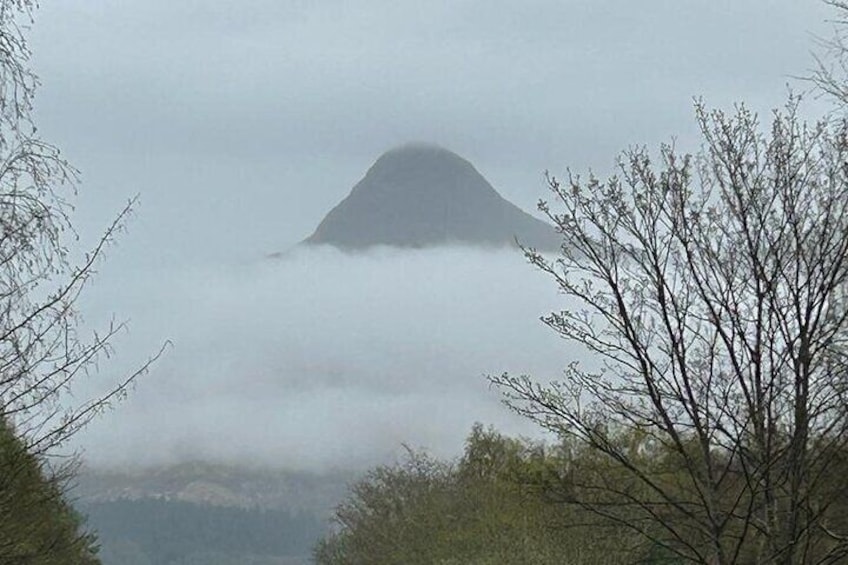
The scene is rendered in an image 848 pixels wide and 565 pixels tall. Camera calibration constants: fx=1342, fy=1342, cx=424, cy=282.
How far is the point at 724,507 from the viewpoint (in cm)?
1120

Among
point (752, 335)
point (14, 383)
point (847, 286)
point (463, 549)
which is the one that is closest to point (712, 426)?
point (752, 335)

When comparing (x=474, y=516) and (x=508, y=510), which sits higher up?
(x=474, y=516)

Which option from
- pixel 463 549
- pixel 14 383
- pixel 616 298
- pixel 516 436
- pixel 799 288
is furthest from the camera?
pixel 516 436

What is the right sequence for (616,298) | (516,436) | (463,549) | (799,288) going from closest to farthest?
(799,288) < (616,298) < (463,549) < (516,436)

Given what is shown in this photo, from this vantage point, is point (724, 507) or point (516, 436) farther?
point (516, 436)

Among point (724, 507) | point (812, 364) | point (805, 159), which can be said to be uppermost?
point (805, 159)

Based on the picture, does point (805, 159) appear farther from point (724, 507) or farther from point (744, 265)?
point (724, 507)

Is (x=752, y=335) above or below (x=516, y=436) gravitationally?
below

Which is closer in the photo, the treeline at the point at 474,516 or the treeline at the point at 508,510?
the treeline at the point at 508,510

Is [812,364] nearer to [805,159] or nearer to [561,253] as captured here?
[805,159]

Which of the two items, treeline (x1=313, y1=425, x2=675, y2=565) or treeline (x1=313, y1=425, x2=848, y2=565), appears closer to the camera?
treeline (x1=313, y1=425, x2=848, y2=565)

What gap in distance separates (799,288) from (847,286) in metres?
1.11

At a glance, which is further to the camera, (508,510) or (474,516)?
(474,516)

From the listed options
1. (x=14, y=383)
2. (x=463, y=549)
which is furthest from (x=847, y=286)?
(x=463, y=549)
